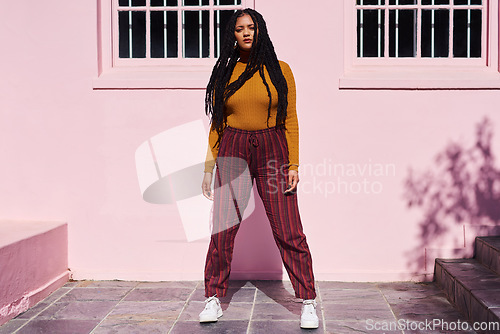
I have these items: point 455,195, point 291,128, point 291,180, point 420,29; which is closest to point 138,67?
point 291,128

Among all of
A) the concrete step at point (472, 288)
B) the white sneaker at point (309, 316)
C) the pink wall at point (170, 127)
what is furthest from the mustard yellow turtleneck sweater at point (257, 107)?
the concrete step at point (472, 288)

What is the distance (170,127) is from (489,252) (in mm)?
2893

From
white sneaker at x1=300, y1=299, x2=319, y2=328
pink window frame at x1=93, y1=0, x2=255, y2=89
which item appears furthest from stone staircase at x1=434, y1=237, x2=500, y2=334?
pink window frame at x1=93, y1=0, x2=255, y2=89

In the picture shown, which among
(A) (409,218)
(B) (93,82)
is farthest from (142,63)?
(A) (409,218)

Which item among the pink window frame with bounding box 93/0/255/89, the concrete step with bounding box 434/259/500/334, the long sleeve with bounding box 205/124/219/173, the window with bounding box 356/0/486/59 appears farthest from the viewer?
the window with bounding box 356/0/486/59

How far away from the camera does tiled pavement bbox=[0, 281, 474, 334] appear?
3305 mm

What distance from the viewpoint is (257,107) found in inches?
125

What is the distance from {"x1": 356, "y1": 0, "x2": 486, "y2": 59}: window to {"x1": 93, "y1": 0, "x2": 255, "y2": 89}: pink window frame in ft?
3.64

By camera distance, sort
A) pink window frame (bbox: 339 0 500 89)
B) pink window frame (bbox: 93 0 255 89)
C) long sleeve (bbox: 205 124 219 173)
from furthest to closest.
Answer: pink window frame (bbox: 93 0 255 89)
pink window frame (bbox: 339 0 500 89)
long sleeve (bbox: 205 124 219 173)

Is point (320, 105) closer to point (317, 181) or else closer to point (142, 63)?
point (317, 181)

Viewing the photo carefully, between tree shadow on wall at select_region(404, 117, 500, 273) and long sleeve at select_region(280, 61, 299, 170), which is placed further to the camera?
tree shadow on wall at select_region(404, 117, 500, 273)

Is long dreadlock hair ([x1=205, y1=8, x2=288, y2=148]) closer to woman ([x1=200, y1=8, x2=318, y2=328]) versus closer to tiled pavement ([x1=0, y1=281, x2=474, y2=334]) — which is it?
woman ([x1=200, y1=8, x2=318, y2=328])

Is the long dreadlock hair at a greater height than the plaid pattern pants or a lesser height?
greater

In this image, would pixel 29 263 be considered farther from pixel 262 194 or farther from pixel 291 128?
pixel 291 128
